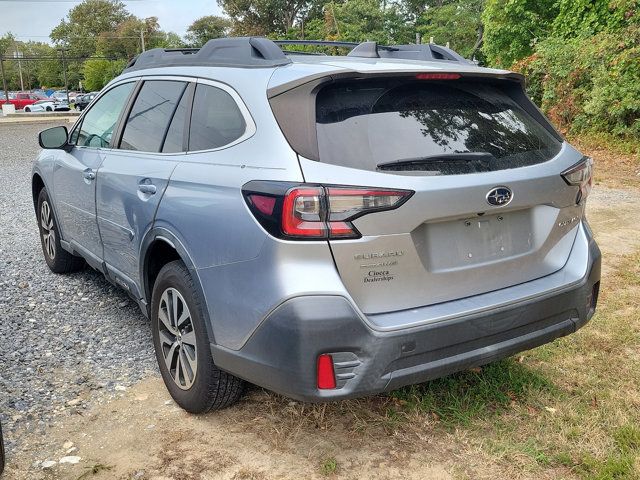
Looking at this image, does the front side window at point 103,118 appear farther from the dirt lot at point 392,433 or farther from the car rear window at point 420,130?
the car rear window at point 420,130

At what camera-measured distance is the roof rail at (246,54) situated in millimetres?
2871

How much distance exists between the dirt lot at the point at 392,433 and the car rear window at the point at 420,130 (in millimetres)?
1251

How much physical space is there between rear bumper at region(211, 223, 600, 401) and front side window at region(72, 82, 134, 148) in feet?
6.73

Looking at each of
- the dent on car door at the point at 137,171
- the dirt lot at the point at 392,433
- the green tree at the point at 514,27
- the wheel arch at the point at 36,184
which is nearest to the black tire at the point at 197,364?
the dirt lot at the point at 392,433

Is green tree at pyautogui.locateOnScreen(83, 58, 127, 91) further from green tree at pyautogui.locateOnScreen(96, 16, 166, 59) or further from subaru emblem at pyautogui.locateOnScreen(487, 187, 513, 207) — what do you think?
subaru emblem at pyautogui.locateOnScreen(487, 187, 513, 207)

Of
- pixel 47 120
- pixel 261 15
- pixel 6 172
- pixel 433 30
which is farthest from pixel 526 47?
pixel 261 15

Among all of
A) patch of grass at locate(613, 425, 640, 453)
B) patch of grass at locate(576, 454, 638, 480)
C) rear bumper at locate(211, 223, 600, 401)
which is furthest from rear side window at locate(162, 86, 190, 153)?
patch of grass at locate(613, 425, 640, 453)

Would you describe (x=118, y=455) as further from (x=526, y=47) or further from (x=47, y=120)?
(x=47, y=120)

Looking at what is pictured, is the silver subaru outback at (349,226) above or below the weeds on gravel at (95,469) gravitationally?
above

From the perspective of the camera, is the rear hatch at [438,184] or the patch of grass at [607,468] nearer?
the rear hatch at [438,184]

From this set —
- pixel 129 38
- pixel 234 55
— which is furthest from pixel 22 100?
pixel 234 55

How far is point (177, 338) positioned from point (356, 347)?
115 centimetres

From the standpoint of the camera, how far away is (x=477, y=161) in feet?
8.39

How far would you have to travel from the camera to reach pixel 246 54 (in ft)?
9.65
